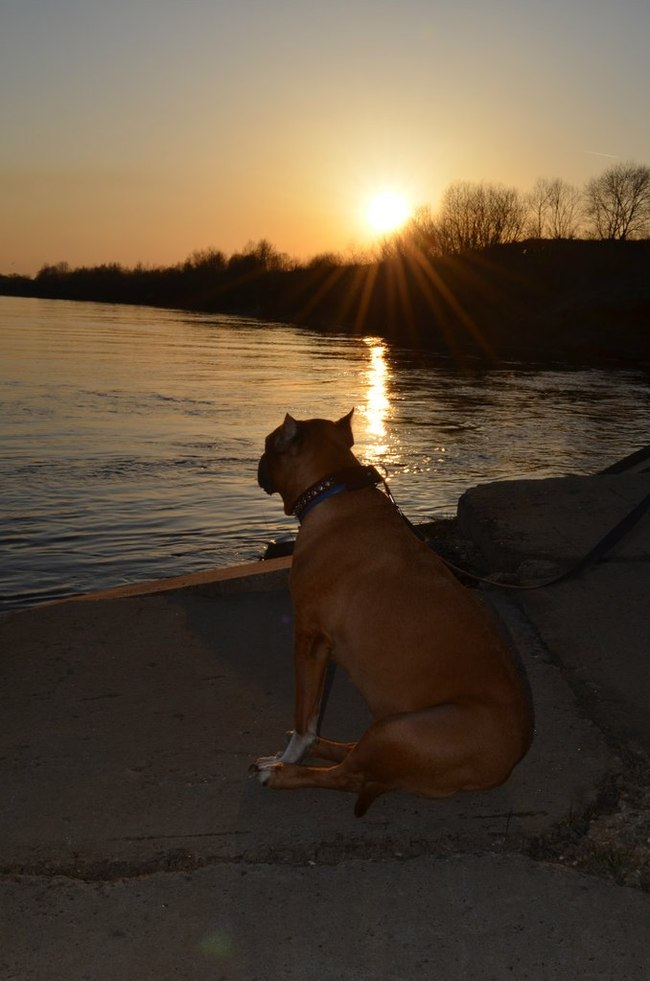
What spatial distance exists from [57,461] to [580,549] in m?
9.18

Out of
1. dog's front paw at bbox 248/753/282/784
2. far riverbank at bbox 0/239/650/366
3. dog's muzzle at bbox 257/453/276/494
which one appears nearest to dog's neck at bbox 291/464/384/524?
dog's muzzle at bbox 257/453/276/494

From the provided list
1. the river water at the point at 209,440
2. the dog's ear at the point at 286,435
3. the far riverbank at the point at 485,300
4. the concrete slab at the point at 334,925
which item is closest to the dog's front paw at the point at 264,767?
the concrete slab at the point at 334,925

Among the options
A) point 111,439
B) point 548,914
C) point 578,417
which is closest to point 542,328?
point 578,417

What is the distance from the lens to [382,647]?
349 centimetres

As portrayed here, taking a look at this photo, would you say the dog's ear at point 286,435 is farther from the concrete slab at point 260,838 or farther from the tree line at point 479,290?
the tree line at point 479,290

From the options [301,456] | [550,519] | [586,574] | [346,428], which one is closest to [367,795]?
[301,456]

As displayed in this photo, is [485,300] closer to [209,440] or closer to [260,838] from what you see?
[209,440]

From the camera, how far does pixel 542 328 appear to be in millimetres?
56656

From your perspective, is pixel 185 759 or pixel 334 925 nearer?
pixel 334 925

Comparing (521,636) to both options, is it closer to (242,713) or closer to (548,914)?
(242,713)

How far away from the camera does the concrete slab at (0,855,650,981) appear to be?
103 inches

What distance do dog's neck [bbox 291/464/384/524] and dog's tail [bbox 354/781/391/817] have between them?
1.10 meters

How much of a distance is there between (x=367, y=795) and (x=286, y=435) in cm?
146

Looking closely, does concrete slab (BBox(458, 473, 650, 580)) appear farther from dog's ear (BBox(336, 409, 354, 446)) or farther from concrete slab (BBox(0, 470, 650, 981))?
dog's ear (BBox(336, 409, 354, 446))
